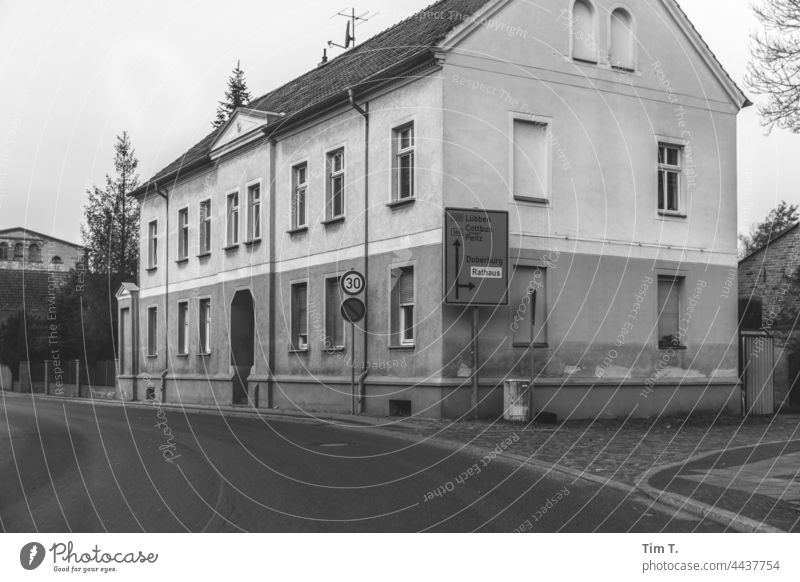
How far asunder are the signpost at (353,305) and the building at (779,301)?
30.0 ft

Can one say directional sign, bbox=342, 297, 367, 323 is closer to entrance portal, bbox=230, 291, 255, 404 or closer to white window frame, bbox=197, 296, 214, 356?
entrance portal, bbox=230, 291, 255, 404

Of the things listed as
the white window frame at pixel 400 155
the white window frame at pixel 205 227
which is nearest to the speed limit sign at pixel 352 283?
the white window frame at pixel 400 155

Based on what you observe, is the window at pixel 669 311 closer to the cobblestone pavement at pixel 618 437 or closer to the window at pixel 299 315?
the cobblestone pavement at pixel 618 437

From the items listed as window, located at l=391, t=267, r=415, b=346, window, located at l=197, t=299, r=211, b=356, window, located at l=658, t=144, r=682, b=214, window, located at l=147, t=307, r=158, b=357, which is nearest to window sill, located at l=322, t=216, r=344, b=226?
window, located at l=391, t=267, r=415, b=346

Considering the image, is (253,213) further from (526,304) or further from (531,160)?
(526,304)

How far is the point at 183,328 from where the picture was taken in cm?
3525

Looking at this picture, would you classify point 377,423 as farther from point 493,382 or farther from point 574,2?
point 574,2

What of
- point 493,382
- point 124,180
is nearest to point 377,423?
point 493,382

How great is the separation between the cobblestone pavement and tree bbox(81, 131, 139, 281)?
134ft

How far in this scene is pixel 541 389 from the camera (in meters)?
21.8

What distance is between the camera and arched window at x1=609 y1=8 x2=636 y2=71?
23.4m

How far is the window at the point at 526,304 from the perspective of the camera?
21.8 meters

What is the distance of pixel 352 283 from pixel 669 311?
7901 mm
